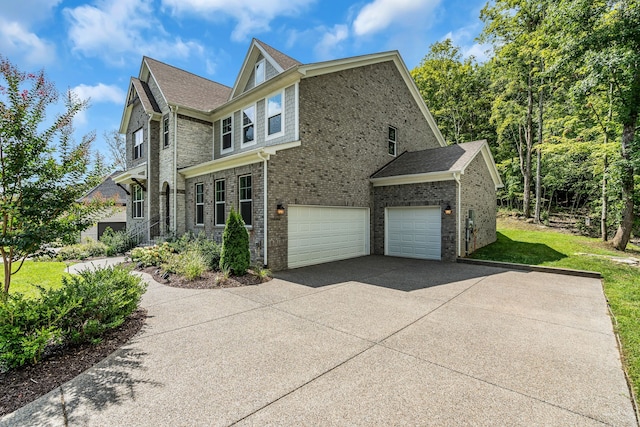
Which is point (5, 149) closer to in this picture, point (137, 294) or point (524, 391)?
point (137, 294)

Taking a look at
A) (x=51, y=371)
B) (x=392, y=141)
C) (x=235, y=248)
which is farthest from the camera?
(x=392, y=141)

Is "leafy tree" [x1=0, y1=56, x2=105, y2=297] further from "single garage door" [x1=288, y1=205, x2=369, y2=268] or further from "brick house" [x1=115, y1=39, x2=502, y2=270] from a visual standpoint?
"single garage door" [x1=288, y1=205, x2=369, y2=268]

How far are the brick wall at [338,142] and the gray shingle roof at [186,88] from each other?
21.0 ft

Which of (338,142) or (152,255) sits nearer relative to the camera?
(152,255)

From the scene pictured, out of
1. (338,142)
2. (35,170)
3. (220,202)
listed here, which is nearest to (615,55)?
(338,142)

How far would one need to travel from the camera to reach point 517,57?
60.3 ft

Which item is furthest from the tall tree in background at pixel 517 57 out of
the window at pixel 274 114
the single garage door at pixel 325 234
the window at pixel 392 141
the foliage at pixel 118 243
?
the foliage at pixel 118 243

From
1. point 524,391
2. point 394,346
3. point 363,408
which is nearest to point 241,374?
point 363,408

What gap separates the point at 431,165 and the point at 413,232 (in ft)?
9.36

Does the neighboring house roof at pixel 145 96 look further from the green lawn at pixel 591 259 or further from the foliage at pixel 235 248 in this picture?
the green lawn at pixel 591 259

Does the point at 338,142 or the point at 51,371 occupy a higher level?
the point at 338,142

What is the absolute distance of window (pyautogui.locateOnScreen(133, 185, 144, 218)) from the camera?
49.5 ft

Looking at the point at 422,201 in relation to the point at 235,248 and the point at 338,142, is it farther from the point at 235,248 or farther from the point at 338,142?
the point at 235,248

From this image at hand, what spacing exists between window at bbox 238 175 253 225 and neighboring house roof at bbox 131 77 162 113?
293 inches
